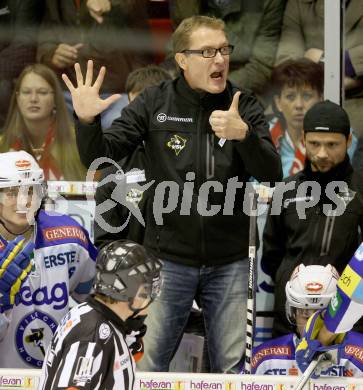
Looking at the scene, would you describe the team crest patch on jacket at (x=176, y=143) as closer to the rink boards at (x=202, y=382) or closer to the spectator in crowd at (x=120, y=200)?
the spectator in crowd at (x=120, y=200)

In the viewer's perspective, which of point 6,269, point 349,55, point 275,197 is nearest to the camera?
point 6,269

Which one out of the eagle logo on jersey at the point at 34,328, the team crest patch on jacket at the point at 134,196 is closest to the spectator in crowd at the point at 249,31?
the team crest patch on jacket at the point at 134,196

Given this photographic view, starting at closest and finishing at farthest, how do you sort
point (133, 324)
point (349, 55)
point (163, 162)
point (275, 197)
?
point (133, 324) → point (163, 162) → point (275, 197) → point (349, 55)

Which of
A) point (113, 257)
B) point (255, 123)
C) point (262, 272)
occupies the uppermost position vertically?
point (255, 123)

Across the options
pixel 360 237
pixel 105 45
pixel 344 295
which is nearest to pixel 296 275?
pixel 360 237

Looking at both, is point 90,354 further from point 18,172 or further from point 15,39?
point 15,39

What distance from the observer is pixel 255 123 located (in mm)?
4934

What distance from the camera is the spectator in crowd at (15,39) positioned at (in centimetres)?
645

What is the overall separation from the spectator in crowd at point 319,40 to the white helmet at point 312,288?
1306 millimetres

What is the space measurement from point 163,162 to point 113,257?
1.30 meters

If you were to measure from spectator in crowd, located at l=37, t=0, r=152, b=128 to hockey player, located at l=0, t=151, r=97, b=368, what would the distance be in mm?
1541

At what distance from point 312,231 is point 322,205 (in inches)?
5.6

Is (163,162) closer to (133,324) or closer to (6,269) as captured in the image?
(6,269)

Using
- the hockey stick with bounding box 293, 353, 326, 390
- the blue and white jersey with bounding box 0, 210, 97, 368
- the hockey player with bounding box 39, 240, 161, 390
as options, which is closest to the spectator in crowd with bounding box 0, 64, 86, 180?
the blue and white jersey with bounding box 0, 210, 97, 368
